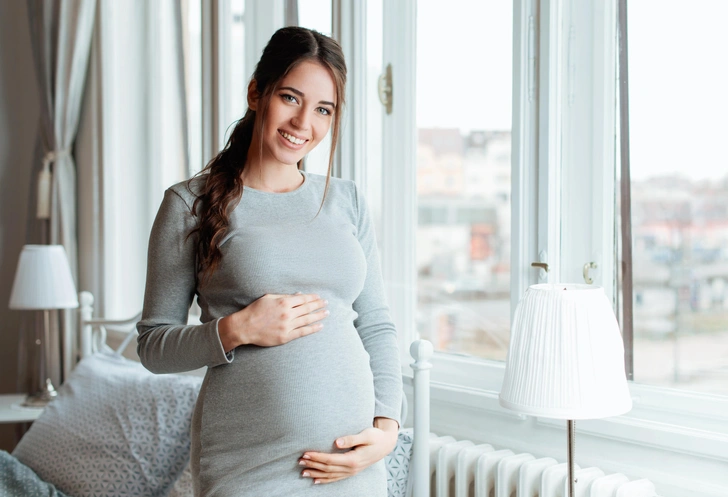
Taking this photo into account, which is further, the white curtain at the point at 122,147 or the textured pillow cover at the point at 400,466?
the white curtain at the point at 122,147

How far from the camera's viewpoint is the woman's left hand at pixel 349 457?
1.30 metres

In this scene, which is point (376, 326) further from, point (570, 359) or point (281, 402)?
point (570, 359)

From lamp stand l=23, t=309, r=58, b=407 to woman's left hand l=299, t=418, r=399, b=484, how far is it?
190 centimetres

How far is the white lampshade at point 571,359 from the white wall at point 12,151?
3.33 meters

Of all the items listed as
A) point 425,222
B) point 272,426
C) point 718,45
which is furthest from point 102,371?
point 718,45

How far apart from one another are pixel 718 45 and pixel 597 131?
29cm

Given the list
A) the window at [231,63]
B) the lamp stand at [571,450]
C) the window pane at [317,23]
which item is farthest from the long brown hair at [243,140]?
the window at [231,63]

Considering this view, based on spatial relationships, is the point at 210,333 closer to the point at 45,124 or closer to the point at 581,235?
the point at 581,235

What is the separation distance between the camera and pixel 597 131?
1.68 meters

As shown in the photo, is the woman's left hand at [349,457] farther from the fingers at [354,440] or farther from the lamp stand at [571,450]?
the lamp stand at [571,450]

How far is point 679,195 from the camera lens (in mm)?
1583

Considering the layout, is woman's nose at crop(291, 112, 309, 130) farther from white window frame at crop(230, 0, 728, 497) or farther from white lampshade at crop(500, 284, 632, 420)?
white window frame at crop(230, 0, 728, 497)

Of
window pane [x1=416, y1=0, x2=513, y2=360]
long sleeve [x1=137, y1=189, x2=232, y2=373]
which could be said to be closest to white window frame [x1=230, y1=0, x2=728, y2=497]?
window pane [x1=416, y1=0, x2=513, y2=360]

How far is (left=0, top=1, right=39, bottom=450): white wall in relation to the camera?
3842 mm
